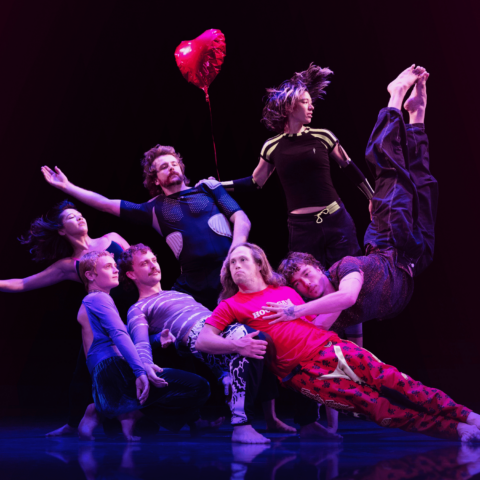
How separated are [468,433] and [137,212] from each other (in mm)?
1987

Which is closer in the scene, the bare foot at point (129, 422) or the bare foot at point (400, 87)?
the bare foot at point (129, 422)

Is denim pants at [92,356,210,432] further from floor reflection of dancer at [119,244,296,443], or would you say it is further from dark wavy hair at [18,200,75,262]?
dark wavy hair at [18,200,75,262]

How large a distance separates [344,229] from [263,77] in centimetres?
170

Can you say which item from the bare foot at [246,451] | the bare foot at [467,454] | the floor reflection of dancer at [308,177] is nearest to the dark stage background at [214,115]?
the floor reflection of dancer at [308,177]

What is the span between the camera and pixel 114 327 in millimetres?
2457

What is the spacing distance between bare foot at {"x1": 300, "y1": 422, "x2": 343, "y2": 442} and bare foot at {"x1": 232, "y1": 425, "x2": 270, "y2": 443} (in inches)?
→ 11.3

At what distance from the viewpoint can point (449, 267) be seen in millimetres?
4102

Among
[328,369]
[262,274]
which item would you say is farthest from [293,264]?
[328,369]

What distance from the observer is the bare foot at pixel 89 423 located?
8.16 ft

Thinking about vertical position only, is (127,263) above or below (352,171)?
below

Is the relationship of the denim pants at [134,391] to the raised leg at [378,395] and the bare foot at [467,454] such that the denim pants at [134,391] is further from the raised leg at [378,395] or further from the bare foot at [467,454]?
the bare foot at [467,454]

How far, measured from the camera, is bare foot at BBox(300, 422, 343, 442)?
2352 millimetres

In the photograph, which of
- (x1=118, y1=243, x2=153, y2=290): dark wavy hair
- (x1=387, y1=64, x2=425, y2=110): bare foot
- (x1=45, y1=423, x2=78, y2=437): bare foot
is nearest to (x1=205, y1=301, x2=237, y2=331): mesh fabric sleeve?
(x1=118, y1=243, x2=153, y2=290): dark wavy hair

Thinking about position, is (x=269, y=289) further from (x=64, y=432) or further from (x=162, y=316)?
(x=64, y=432)
